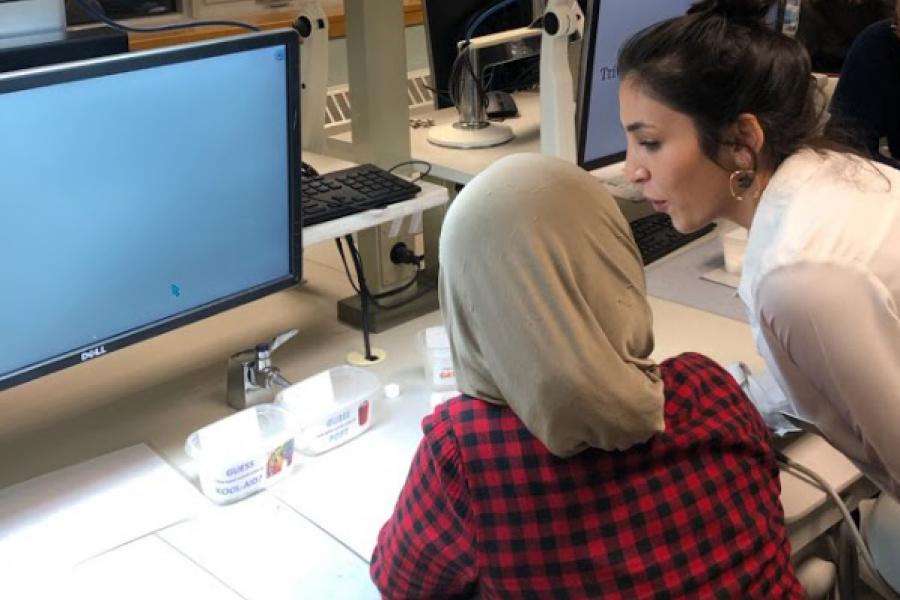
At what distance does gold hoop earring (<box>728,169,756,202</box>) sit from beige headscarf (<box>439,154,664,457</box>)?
15.2 inches

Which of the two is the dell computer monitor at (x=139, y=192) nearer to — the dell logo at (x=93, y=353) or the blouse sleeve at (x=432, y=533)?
the dell logo at (x=93, y=353)

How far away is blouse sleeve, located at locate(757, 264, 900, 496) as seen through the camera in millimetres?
1116

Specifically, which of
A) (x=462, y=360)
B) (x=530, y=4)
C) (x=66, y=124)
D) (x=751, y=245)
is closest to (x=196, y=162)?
(x=66, y=124)

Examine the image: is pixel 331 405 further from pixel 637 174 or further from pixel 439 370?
pixel 637 174

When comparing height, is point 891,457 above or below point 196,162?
below

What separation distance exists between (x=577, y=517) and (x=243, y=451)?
480 mm

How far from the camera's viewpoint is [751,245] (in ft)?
4.08

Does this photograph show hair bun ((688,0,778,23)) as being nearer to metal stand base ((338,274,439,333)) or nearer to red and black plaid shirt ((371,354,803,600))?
red and black plaid shirt ((371,354,803,600))

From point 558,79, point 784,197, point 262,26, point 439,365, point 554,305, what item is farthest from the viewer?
point 262,26

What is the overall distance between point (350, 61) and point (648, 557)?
1.08 metres

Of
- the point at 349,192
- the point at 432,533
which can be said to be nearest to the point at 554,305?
the point at 432,533

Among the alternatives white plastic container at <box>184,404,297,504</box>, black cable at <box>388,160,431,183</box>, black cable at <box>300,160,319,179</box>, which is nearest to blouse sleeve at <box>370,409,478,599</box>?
white plastic container at <box>184,404,297,504</box>

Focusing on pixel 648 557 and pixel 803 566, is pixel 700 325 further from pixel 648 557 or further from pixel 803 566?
pixel 648 557

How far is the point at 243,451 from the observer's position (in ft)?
4.05
